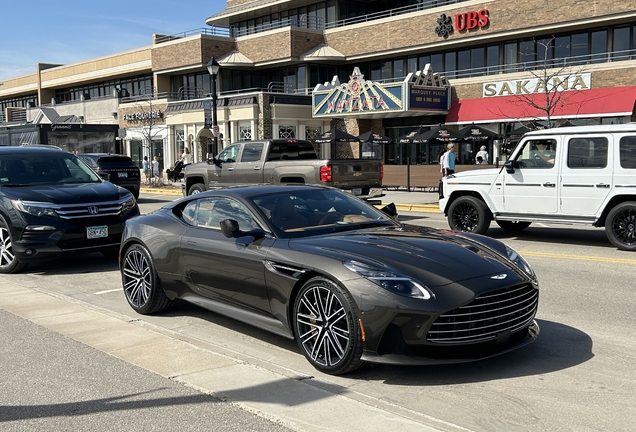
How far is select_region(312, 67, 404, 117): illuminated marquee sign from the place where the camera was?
33.2 metres

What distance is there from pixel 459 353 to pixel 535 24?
31.1m

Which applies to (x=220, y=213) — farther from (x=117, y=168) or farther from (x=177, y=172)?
(x=177, y=172)

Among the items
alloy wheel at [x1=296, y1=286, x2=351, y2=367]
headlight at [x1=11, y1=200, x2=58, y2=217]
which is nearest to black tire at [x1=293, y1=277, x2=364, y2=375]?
alloy wheel at [x1=296, y1=286, x2=351, y2=367]

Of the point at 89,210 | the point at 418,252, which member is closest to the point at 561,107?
the point at 89,210

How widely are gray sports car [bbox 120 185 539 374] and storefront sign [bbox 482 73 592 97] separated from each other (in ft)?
77.9

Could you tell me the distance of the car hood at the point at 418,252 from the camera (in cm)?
496

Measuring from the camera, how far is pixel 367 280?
4.86 metres

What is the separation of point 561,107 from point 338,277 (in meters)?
27.0

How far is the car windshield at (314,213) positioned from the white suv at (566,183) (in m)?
6.28

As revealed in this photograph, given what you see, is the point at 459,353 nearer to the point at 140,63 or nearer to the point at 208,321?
the point at 208,321

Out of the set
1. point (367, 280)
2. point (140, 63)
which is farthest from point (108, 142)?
point (367, 280)

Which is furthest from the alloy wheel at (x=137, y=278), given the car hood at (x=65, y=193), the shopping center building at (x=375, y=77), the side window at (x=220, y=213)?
the shopping center building at (x=375, y=77)

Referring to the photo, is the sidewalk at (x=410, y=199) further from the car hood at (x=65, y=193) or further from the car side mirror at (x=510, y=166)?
the car hood at (x=65, y=193)

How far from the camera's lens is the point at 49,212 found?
31.5ft
